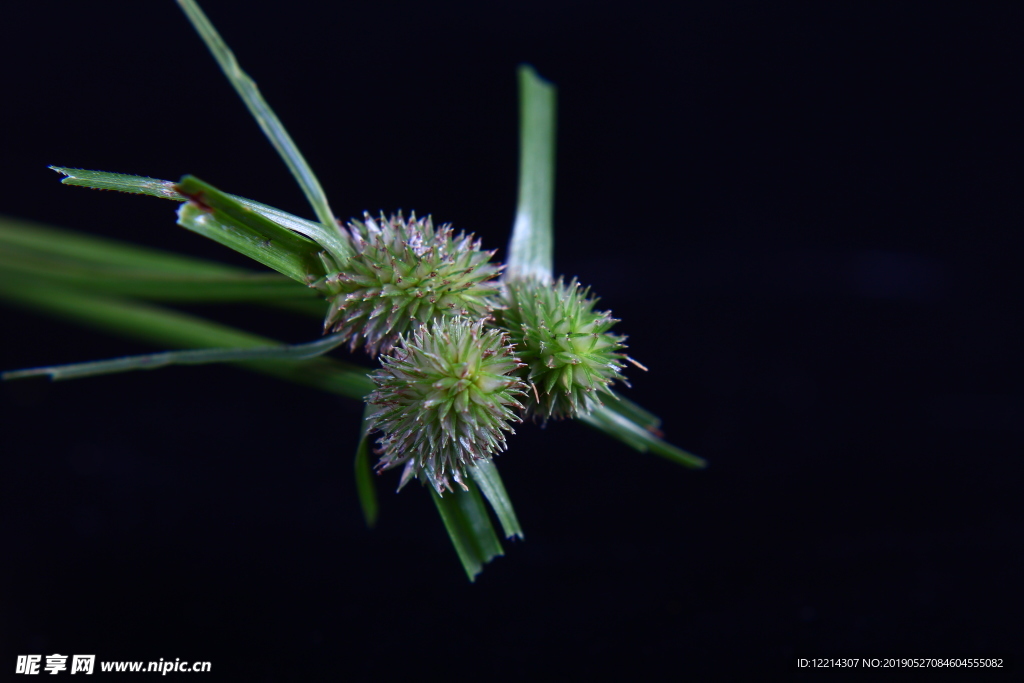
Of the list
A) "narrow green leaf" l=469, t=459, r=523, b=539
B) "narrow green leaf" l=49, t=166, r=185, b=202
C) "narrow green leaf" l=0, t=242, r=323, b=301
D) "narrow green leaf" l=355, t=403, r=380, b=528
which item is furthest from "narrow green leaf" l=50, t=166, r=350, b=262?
"narrow green leaf" l=469, t=459, r=523, b=539

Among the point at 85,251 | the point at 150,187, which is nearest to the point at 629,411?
the point at 150,187

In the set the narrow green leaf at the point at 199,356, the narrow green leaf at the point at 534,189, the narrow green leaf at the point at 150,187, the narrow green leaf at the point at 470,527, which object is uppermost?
the narrow green leaf at the point at 534,189

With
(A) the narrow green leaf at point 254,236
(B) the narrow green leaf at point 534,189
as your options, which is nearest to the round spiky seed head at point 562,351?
(B) the narrow green leaf at point 534,189

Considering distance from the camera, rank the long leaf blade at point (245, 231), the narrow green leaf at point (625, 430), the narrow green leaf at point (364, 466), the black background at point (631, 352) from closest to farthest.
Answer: the long leaf blade at point (245, 231) → the narrow green leaf at point (364, 466) → the narrow green leaf at point (625, 430) → the black background at point (631, 352)

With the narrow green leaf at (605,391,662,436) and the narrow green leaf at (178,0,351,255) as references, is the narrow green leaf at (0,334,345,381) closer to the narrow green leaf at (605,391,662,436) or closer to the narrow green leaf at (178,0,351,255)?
the narrow green leaf at (178,0,351,255)

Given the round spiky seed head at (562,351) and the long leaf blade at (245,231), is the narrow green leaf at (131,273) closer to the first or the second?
the long leaf blade at (245,231)

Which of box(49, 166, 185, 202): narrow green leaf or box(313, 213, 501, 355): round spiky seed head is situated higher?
box(49, 166, 185, 202): narrow green leaf

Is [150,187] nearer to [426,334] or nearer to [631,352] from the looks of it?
[426,334]
